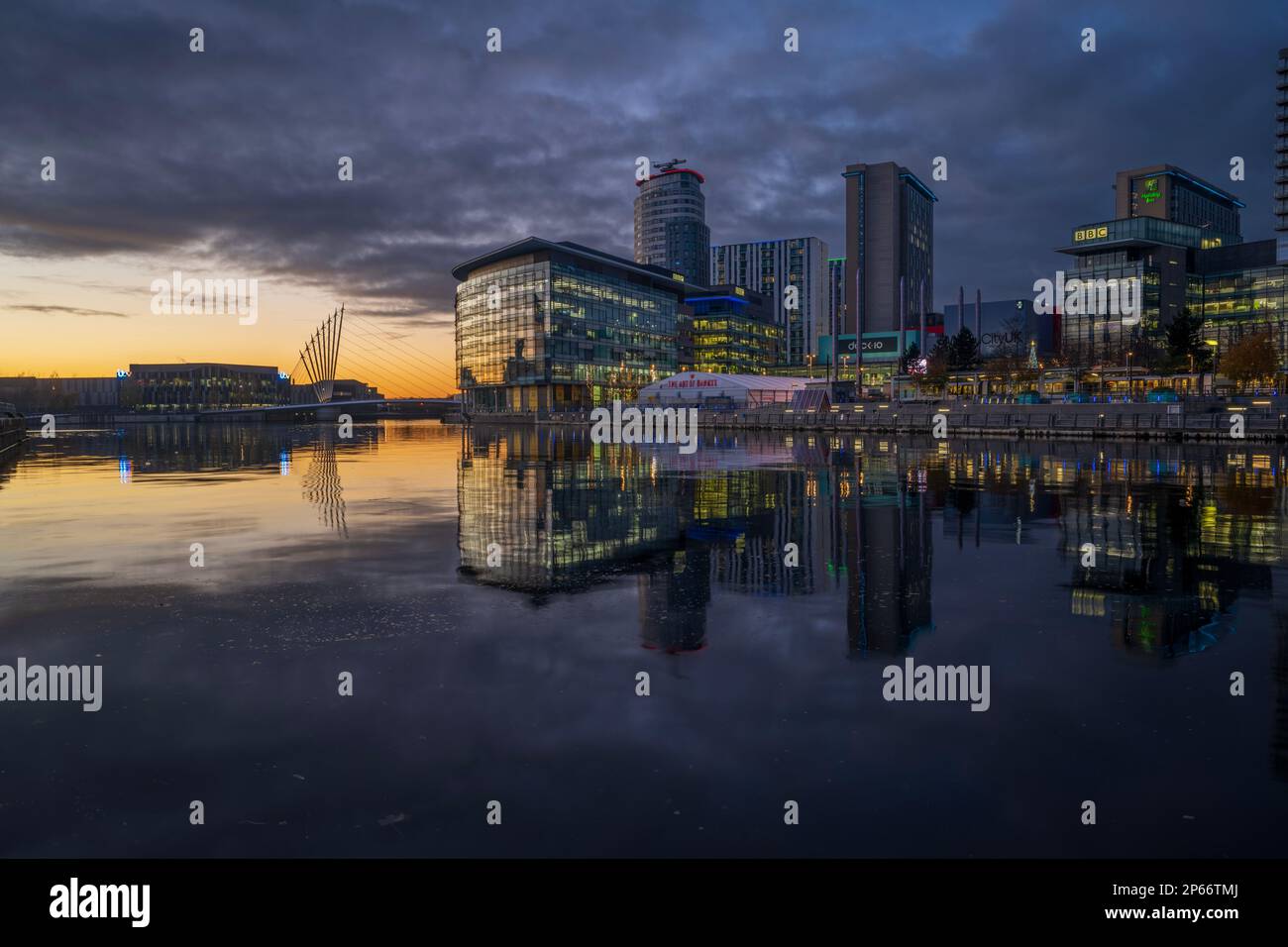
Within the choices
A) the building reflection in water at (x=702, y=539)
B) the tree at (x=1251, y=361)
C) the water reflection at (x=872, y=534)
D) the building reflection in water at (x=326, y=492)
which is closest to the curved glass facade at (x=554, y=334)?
the tree at (x=1251, y=361)

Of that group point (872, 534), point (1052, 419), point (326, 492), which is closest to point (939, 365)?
point (1052, 419)

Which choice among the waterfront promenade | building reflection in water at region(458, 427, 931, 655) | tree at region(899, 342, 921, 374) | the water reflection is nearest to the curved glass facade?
tree at region(899, 342, 921, 374)

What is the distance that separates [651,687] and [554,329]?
145421mm

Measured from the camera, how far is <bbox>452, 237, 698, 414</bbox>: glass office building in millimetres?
149875

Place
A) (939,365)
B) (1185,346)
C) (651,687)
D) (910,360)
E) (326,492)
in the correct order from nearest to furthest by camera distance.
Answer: (651,687), (326,492), (1185,346), (939,365), (910,360)

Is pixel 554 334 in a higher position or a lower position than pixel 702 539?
higher

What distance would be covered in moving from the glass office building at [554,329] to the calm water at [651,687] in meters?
118

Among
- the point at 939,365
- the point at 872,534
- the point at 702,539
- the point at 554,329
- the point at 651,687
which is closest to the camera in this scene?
the point at 651,687

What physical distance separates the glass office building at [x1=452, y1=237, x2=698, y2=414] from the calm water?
118 metres

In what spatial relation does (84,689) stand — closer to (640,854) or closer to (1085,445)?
Result: (640,854)

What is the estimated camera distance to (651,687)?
7668 mm

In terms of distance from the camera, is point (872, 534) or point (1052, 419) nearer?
point (872, 534)

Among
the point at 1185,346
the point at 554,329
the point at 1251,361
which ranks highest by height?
the point at 554,329

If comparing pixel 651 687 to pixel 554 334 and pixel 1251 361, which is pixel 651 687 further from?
pixel 554 334
